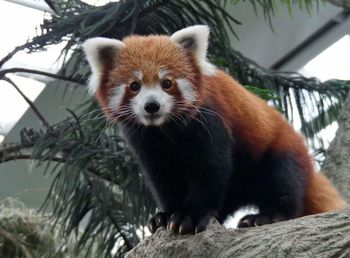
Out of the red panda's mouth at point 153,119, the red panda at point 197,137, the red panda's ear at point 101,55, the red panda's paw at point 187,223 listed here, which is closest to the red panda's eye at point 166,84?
the red panda at point 197,137

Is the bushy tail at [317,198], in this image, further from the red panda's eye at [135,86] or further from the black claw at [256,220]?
the red panda's eye at [135,86]

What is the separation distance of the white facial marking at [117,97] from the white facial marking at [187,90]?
0.56 ft

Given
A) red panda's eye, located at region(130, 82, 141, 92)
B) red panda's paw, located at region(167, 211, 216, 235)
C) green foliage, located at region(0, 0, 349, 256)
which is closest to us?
red panda's paw, located at region(167, 211, 216, 235)

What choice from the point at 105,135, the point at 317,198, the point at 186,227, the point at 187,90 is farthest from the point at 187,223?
the point at 105,135

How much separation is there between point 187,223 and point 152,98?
372mm

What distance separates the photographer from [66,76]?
14.1ft

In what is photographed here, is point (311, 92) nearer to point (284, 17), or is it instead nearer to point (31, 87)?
point (284, 17)

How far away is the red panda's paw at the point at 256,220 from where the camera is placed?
273 centimetres

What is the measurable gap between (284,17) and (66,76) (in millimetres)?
1910

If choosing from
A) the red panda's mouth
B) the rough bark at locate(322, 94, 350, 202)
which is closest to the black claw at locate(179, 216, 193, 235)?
the red panda's mouth

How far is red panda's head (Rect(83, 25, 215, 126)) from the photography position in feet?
8.70

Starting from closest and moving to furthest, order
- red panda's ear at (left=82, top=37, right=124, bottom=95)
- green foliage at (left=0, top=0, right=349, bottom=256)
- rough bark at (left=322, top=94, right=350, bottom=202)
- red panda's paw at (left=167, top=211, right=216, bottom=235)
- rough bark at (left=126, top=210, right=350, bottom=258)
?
rough bark at (left=126, top=210, right=350, bottom=258) < red panda's paw at (left=167, top=211, right=216, bottom=235) < red panda's ear at (left=82, top=37, right=124, bottom=95) < rough bark at (left=322, top=94, right=350, bottom=202) < green foliage at (left=0, top=0, right=349, bottom=256)

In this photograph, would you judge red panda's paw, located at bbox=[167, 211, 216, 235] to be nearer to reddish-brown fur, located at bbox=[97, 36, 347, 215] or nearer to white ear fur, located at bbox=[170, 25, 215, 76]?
reddish-brown fur, located at bbox=[97, 36, 347, 215]

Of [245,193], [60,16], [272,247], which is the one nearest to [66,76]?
[60,16]
